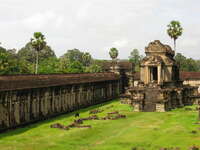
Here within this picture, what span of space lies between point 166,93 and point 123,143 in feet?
85.5

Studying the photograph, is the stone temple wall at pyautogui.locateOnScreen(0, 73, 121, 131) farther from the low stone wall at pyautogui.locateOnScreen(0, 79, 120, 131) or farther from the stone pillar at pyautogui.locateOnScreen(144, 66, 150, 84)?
the stone pillar at pyautogui.locateOnScreen(144, 66, 150, 84)

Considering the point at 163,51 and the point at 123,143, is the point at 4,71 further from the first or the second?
the point at 123,143

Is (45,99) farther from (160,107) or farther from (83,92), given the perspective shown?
(160,107)

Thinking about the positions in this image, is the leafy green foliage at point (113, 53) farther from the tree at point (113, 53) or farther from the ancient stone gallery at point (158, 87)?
the ancient stone gallery at point (158, 87)

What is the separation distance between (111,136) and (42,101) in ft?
46.8

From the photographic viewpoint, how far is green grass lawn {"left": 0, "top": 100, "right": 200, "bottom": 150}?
88.2 ft

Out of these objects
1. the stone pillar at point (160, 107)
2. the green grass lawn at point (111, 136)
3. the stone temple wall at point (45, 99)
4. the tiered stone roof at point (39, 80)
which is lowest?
the green grass lawn at point (111, 136)

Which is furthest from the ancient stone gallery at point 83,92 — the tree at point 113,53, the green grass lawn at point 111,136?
the tree at point 113,53

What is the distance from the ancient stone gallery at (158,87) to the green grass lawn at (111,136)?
30.9 ft

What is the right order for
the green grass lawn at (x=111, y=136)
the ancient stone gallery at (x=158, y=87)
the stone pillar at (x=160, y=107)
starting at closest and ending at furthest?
the green grass lawn at (x=111, y=136) < the stone pillar at (x=160, y=107) < the ancient stone gallery at (x=158, y=87)

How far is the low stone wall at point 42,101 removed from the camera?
34.7m

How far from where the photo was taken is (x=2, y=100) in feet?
111

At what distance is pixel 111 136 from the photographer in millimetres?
31141

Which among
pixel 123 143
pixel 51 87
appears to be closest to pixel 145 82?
pixel 51 87
